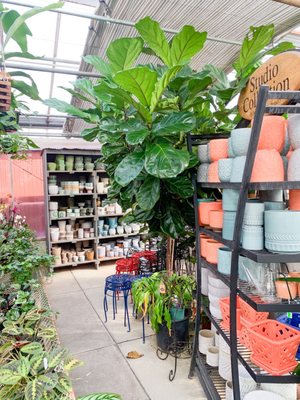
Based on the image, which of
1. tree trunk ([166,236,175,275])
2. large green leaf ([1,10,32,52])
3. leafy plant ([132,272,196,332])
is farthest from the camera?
tree trunk ([166,236,175,275])

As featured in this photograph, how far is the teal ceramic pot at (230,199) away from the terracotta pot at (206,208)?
219 millimetres

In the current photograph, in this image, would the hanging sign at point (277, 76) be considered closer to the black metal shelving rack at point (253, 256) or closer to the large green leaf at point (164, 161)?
the black metal shelving rack at point (253, 256)

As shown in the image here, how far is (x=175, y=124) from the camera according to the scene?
145 centimetres

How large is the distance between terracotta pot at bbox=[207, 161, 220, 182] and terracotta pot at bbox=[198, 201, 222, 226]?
161 millimetres

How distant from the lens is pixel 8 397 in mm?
1261

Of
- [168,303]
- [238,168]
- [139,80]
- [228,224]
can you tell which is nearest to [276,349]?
[228,224]

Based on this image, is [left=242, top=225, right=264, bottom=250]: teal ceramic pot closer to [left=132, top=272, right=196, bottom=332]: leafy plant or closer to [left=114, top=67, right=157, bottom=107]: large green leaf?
[left=114, top=67, right=157, bottom=107]: large green leaf

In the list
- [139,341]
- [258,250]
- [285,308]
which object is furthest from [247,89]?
[139,341]

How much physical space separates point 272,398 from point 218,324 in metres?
0.41

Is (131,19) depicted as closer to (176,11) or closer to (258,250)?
(176,11)

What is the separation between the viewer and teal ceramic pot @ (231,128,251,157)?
A: 1.21 meters

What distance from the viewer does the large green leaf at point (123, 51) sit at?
4.46 ft

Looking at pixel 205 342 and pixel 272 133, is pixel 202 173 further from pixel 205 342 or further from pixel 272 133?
pixel 205 342

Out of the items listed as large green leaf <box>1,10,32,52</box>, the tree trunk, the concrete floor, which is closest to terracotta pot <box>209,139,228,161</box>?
the tree trunk
